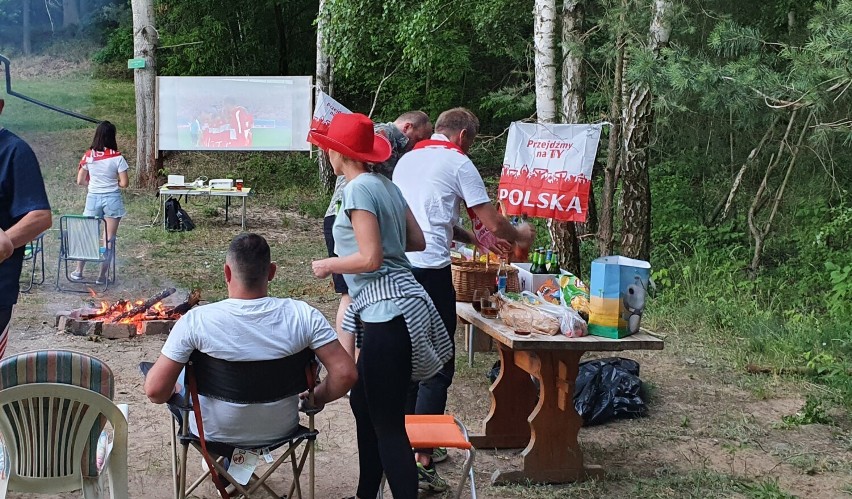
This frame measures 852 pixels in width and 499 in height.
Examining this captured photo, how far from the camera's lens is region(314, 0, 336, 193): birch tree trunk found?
14327 mm

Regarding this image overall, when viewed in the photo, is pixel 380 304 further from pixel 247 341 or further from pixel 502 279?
pixel 502 279

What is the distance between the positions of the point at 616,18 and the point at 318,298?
4.12 metres

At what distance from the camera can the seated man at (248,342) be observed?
309 centimetres

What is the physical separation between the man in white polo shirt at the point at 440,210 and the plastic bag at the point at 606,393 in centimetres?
131

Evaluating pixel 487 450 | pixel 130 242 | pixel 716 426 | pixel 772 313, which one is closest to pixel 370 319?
pixel 487 450

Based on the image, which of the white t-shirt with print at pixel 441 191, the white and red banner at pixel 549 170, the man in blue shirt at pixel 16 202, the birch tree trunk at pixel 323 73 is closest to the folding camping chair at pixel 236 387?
the man in blue shirt at pixel 16 202

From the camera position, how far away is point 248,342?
312cm

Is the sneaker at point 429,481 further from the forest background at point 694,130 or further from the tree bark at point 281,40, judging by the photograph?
the tree bark at point 281,40

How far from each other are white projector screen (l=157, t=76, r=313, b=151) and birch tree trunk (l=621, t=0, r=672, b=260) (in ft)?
24.0

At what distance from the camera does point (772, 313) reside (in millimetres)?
8125

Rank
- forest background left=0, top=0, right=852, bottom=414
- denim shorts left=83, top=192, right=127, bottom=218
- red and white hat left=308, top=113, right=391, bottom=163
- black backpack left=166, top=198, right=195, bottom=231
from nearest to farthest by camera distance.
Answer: red and white hat left=308, top=113, right=391, bottom=163 < forest background left=0, top=0, right=852, bottom=414 < denim shorts left=83, top=192, right=127, bottom=218 < black backpack left=166, top=198, right=195, bottom=231

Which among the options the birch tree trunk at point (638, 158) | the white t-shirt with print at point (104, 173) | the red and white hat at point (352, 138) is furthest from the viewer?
the white t-shirt with print at point (104, 173)

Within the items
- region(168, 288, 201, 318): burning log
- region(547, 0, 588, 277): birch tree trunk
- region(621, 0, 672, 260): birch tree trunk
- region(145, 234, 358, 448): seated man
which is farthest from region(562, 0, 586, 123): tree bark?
region(145, 234, 358, 448): seated man

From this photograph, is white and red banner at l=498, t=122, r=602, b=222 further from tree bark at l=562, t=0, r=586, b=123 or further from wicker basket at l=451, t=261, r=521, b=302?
wicker basket at l=451, t=261, r=521, b=302
